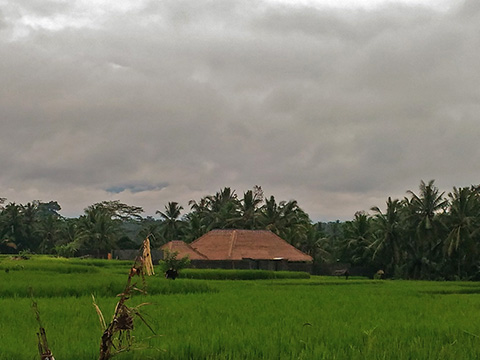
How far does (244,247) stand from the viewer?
3834 centimetres

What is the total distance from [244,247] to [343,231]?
534 inches

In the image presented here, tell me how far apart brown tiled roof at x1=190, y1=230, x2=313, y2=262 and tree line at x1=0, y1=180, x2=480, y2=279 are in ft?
14.1

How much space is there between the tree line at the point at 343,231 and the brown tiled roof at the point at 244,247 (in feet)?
14.1

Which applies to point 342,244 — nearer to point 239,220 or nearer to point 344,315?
point 239,220

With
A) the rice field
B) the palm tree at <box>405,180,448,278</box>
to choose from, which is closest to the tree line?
the palm tree at <box>405,180,448,278</box>

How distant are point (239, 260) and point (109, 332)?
33.6 meters

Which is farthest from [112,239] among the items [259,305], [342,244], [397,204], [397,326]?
[397,326]

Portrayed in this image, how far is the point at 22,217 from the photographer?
58.2m

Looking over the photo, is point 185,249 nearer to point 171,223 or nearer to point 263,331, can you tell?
point 171,223

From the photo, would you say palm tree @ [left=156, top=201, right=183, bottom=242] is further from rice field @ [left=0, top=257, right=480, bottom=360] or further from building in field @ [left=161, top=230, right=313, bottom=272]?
rice field @ [left=0, top=257, right=480, bottom=360]

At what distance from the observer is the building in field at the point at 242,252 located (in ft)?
122

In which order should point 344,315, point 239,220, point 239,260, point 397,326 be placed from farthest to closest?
point 239,220
point 239,260
point 344,315
point 397,326

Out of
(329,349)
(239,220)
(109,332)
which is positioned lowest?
(329,349)

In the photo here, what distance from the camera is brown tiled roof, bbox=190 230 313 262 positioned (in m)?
37.7
